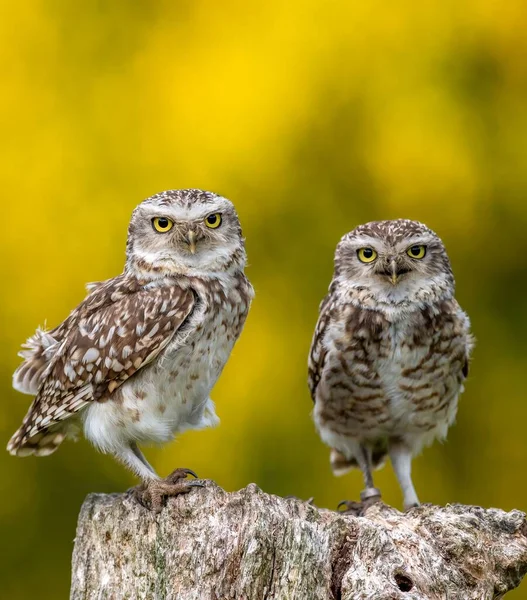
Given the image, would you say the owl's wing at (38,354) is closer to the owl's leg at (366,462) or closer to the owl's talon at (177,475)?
the owl's talon at (177,475)

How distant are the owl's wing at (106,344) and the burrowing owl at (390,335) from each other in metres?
0.94

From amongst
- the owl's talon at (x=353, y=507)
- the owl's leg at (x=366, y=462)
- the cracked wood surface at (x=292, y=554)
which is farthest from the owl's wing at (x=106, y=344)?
the owl's leg at (x=366, y=462)

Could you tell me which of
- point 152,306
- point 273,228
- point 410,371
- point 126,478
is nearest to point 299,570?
point 152,306

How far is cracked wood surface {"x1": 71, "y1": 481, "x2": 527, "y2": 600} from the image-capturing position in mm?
3117

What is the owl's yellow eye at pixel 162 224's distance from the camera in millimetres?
3998

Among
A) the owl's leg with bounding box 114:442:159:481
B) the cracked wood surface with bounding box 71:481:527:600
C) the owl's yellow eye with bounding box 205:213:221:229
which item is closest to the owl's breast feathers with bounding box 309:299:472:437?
the owl's yellow eye with bounding box 205:213:221:229

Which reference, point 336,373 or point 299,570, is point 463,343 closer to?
point 336,373

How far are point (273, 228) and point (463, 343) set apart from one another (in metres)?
1.71

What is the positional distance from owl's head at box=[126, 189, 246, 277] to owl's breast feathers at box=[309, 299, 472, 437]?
793 millimetres

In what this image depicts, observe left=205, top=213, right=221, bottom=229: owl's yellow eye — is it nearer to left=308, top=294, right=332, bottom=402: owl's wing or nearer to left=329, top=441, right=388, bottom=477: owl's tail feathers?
left=308, top=294, right=332, bottom=402: owl's wing

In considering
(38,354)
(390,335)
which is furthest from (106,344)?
(390,335)

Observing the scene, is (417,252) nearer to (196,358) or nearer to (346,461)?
(196,358)

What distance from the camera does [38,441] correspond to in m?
4.33

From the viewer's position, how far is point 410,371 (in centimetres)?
462
